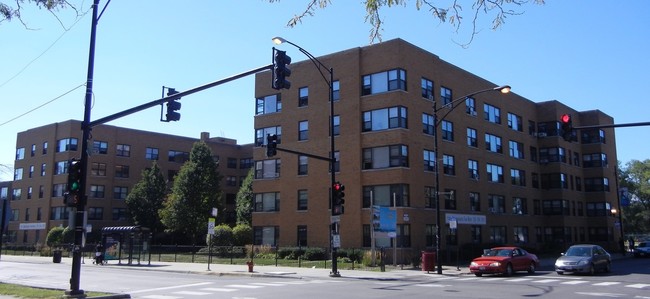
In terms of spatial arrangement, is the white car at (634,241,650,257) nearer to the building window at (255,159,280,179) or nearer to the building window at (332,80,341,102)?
the building window at (332,80,341,102)

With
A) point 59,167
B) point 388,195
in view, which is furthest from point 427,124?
point 59,167

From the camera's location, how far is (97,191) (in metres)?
66.6

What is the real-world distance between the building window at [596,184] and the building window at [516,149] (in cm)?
1328

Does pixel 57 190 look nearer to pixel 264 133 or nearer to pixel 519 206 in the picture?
pixel 264 133

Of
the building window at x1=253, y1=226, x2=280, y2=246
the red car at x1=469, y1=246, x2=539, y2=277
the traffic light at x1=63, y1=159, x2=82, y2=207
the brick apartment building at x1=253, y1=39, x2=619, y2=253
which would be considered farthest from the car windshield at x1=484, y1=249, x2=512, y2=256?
the building window at x1=253, y1=226, x2=280, y2=246

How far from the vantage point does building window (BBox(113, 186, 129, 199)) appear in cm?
6825

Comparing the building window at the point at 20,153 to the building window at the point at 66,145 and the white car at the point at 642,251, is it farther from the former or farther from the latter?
the white car at the point at 642,251

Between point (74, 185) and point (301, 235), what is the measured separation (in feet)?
91.4

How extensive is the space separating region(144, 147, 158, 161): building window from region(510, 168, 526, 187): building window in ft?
142

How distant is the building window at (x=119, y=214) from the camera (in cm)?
6783

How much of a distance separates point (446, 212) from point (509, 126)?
1538 centimetres

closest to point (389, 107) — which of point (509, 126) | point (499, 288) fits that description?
point (509, 126)

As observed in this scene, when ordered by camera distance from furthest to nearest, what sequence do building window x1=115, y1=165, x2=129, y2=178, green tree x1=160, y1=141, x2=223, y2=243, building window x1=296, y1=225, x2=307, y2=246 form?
building window x1=115, y1=165, x2=129, y2=178 < green tree x1=160, y1=141, x2=223, y2=243 < building window x1=296, y1=225, x2=307, y2=246

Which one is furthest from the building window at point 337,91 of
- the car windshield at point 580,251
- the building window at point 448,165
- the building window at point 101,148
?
the building window at point 101,148
